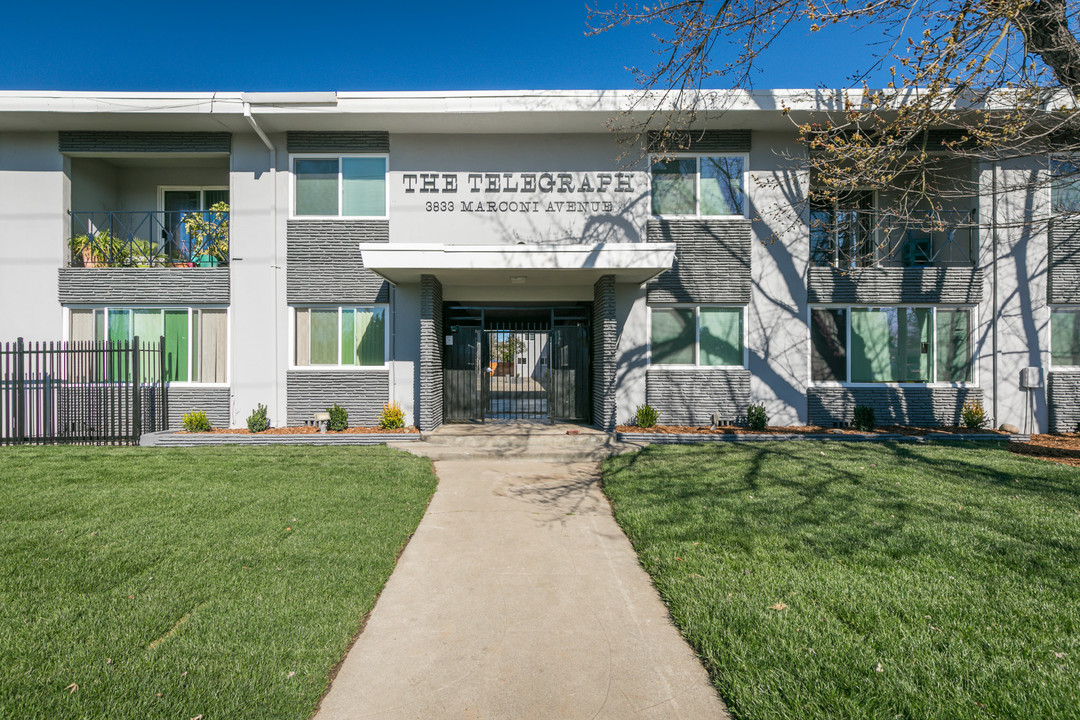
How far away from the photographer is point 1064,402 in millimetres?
12227

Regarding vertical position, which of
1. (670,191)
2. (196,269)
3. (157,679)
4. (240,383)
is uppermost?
(670,191)

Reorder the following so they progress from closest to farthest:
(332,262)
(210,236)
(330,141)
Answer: (332,262) < (330,141) < (210,236)

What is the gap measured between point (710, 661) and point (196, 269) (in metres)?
13.4

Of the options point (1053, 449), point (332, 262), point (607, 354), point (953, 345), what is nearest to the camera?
point (1053, 449)

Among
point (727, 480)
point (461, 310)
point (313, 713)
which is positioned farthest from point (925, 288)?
point (313, 713)

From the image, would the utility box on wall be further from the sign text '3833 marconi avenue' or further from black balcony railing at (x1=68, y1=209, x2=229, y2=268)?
black balcony railing at (x1=68, y1=209, x2=229, y2=268)

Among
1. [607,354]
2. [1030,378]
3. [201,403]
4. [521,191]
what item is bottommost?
[201,403]

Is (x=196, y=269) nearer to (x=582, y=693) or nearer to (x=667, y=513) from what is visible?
(x=667, y=513)

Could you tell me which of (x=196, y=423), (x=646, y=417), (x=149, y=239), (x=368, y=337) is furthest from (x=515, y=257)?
(x=149, y=239)

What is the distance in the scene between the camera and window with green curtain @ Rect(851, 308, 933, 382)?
1238 cm

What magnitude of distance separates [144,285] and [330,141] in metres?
5.47

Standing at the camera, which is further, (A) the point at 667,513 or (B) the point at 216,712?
(A) the point at 667,513

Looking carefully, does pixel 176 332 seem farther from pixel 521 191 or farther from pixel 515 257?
pixel 521 191

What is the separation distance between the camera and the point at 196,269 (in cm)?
1227
